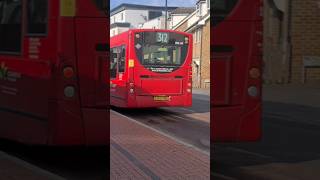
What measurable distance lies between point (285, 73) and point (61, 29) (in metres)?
1.92

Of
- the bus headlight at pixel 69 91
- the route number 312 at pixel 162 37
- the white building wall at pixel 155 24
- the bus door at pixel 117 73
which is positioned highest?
the white building wall at pixel 155 24

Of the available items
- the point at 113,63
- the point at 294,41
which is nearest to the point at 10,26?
the point at 113,63

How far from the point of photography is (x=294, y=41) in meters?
4.71

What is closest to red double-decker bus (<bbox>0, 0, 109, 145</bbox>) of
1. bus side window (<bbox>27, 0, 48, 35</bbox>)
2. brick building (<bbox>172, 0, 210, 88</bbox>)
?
bus side window (<bbox>27, 0, 48, 35</bbox>)

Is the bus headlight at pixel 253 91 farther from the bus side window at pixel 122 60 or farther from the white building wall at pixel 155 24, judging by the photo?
the bus side window at pixel 122 60

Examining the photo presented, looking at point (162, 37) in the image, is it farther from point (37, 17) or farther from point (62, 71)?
point (37, 17)

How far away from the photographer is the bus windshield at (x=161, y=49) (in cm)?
415

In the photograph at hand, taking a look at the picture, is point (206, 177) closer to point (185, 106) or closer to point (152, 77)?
point (185, 106)

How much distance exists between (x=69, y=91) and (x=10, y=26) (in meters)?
0.96

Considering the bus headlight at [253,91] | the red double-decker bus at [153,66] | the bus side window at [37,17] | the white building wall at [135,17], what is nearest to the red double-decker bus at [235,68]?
the bus headlight at [253,91]

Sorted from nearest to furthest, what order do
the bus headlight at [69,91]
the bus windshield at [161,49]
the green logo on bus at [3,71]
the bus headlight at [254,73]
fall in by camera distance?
the bus windshield at [161,49] < the bus headlight at [254,73] < the bus headlight at [69,91] < the green logo on bus at [3,71]

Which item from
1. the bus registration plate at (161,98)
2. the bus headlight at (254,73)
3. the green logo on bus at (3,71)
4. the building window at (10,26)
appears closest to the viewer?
the bus headlight at (254,73)

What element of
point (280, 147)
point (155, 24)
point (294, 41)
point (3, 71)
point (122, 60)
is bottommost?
point (280, 147)

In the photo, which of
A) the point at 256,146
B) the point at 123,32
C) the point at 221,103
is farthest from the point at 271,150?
the point at 123,32
